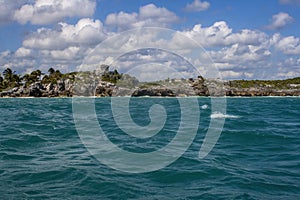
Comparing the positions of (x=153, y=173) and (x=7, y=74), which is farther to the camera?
(x=7, y=74)

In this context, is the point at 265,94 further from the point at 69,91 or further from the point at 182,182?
the point at 182,182

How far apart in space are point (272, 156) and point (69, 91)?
512ft

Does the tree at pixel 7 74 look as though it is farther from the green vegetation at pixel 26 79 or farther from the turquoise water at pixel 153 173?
the turquoise water at pixel 153 173

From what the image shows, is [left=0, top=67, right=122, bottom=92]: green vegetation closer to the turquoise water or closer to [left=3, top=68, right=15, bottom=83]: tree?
[left=3, top=68, right=15, bottom=83]: tree

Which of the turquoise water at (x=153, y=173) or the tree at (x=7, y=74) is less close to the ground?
the tree at (x=7, y=74)

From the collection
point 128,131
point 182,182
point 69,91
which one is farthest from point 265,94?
point 182,182

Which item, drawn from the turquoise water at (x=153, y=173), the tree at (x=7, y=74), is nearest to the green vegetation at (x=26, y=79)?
the tree at (x=7, y=74)

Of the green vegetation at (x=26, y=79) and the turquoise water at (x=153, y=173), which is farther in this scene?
the green vegetation at (x=26, y=79)

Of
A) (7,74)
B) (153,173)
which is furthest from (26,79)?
(153,173)

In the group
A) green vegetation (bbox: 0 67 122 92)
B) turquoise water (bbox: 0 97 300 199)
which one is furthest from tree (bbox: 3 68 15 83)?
turquoise water (bbox: 0 97 300 199)

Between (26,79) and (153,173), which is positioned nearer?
(153,173)

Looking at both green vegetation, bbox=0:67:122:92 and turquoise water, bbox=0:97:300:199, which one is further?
green vegetation, bbox=0:67:122:92

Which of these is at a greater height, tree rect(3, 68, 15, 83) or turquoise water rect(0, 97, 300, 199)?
tree rect(3, 68, 15, 83)

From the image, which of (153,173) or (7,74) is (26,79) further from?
(153,173)
